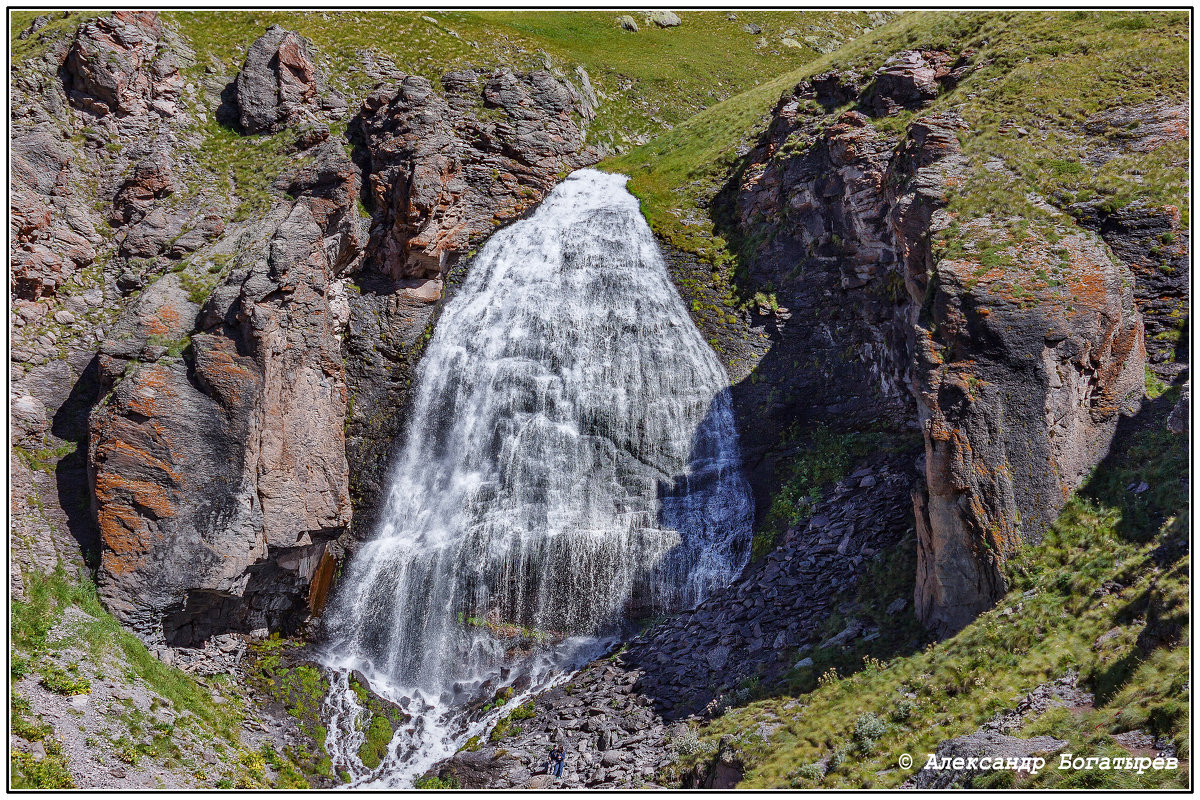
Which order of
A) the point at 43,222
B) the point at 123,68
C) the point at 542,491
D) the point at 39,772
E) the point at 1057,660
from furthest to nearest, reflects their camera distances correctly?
the point at 123,68 → the point at 43,222 → the point at 542,491 → the point at 1057,660 → the point at 39,772

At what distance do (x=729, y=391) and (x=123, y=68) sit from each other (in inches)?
1263

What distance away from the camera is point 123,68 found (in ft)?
114

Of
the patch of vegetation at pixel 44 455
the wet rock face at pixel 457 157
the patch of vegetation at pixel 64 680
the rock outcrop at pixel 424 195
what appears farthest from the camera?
the wet rock face at pixel 457 157

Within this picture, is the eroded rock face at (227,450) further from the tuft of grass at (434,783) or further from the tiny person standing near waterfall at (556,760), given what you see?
the tiny person standing near waterfall at (556,760)

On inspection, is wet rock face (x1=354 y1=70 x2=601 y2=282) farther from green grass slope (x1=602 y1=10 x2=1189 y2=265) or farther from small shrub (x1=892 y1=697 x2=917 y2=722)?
small shrub (x1=892 y1=697 x2=917 y2=722)

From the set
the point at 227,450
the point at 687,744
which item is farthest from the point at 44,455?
the point at 687,744

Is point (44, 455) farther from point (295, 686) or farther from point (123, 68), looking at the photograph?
point (123, 68)

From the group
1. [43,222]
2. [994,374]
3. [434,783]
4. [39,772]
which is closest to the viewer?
[39,772]

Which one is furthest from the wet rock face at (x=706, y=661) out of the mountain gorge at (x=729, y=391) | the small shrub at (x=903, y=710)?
the small shrub at (x=903, y=710)

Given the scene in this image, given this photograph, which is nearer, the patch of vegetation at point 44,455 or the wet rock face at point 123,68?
the patch of vegetation at point 44,455

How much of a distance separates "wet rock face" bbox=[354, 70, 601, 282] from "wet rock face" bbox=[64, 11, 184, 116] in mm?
9376

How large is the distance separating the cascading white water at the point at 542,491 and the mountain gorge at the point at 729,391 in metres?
0.81

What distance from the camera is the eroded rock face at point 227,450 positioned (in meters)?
23.3

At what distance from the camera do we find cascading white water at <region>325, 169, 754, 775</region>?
82.9 ft
